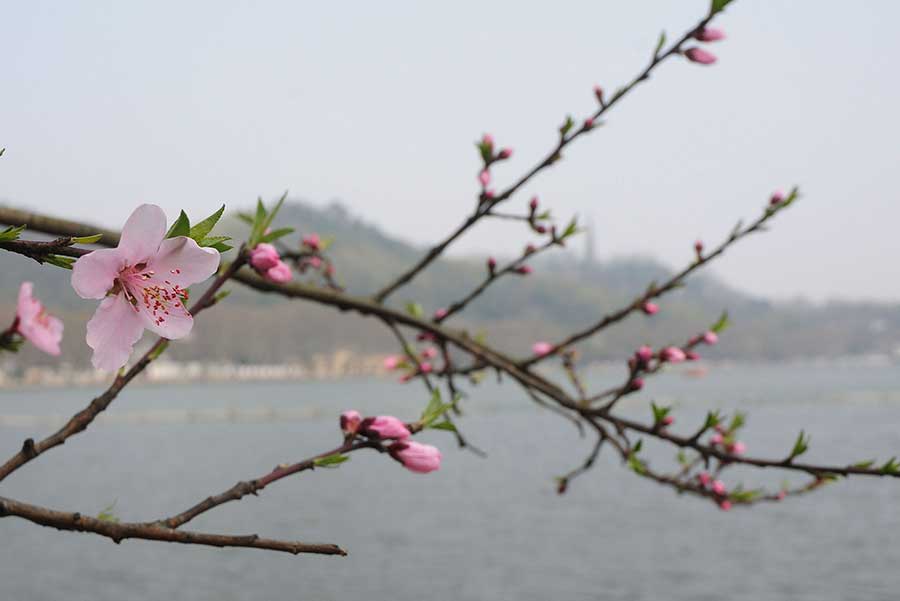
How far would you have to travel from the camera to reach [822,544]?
133 feet

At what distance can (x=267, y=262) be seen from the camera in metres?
1.78

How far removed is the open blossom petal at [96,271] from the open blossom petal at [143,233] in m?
0.01

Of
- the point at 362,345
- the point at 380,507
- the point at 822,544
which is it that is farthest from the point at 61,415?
the point at 362,345

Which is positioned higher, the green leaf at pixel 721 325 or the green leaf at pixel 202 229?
the green leaf at pixel 721 325

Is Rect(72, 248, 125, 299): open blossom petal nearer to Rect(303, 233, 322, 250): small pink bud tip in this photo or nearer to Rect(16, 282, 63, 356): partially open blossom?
Rect(16, 282, 63, 356): partially open blossom

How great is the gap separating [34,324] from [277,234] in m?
0.61

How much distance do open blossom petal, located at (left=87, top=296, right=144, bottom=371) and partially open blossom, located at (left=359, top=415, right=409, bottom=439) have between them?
52 centimetres

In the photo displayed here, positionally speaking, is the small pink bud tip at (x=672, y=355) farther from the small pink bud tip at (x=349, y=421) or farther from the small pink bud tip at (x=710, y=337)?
the small pink bud tip at (x=349, y=421)

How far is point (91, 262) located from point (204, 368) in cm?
18560

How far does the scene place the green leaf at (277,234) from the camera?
158 centimetres

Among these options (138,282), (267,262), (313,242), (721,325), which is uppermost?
(313,242)

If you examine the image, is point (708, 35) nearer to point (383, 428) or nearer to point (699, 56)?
point (699, 56)

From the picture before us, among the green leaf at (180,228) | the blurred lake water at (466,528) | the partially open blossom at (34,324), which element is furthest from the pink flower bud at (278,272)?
the blurred lake water at (466,528)

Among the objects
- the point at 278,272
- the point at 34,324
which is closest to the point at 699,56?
the point at 278,272
